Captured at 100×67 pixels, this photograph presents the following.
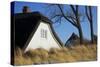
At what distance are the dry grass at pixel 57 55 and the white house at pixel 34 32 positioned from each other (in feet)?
0.14

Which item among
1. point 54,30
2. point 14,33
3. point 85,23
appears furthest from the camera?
point 85,23

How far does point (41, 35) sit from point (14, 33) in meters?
0.24

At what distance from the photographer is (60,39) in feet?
5.92

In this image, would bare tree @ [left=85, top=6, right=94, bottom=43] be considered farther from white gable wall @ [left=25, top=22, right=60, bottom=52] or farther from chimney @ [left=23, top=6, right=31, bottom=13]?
chimney @ [left=23, top=6, right=31, bottom=13]

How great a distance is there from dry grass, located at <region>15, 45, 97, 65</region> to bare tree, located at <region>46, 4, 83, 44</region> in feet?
0.35

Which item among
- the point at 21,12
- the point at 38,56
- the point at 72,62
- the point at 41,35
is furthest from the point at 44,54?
the point at 21,12

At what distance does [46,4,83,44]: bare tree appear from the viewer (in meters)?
1.80

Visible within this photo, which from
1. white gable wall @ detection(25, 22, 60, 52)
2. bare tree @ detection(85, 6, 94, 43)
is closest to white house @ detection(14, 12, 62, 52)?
white gable wall @ detection(25, 22, 60, 52)

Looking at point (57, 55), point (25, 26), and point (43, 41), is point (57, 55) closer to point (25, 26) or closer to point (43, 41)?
point (43, 41)

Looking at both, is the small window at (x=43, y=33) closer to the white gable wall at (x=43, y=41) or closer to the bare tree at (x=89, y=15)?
the white gable wall at (x=43, y=41)

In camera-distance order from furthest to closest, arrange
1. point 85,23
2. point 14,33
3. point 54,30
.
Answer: point 85,23 < point 54,30 < point 14,33
